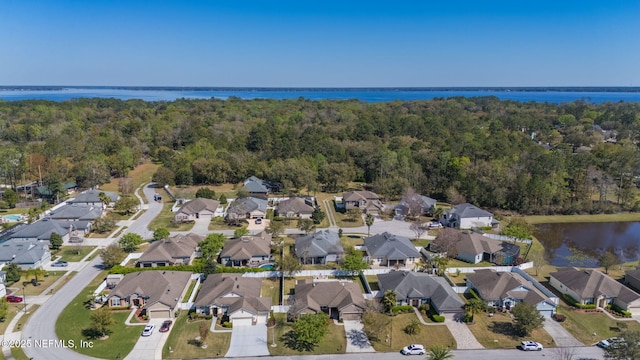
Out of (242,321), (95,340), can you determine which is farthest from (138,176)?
(242,321)

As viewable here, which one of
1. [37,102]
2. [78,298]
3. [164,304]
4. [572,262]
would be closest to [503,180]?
[572,262]

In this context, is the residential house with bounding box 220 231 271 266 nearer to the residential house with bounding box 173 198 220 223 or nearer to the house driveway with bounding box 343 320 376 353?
the house driveway with bounding box 343 320 376 353

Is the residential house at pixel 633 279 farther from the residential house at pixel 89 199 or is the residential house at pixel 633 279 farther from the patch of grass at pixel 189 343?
the residential house at pixel 89 199

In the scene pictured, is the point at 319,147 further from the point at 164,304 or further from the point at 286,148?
the point at 164,304

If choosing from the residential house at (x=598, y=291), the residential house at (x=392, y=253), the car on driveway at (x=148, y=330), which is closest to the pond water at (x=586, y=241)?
the residential house at (x=598, y=291)

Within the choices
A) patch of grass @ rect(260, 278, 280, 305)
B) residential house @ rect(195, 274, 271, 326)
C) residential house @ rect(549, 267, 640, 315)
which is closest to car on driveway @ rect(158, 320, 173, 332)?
residential house @ rect(195, 274, 271, 326)

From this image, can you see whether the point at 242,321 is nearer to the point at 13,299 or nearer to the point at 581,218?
the point at 13,299
